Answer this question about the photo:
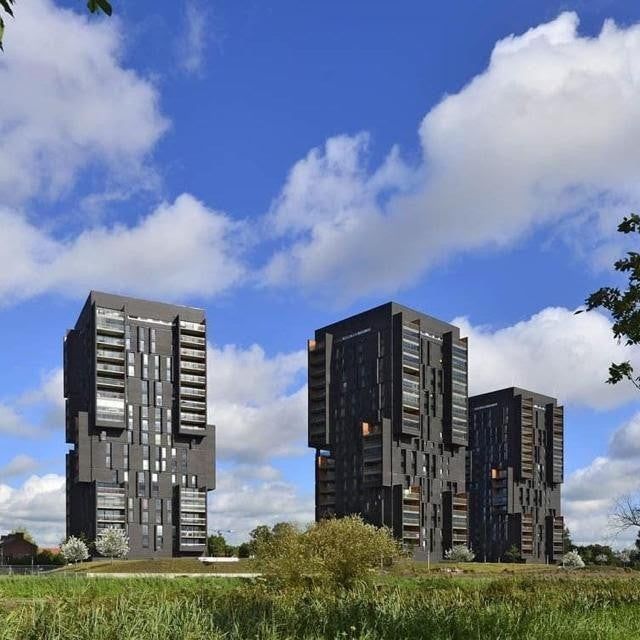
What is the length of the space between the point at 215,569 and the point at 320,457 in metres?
68.9

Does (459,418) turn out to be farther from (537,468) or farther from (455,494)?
(537,468)

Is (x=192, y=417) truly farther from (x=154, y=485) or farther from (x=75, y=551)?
(x=75, y=551)

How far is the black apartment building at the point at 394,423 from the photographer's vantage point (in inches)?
5236

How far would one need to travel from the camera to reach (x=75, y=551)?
11656 cm

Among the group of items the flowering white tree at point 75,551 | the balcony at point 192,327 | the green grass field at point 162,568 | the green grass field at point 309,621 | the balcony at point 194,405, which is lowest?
the flowering white tree at point 75,551

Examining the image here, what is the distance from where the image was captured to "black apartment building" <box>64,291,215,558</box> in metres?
126

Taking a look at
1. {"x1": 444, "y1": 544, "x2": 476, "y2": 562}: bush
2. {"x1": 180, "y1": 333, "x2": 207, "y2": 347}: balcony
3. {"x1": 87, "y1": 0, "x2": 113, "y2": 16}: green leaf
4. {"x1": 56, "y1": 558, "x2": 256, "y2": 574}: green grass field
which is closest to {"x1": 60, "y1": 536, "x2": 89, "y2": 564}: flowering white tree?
{"x1": 56, "y1": 558, "x2": 256, "y2": 574}: green grass field

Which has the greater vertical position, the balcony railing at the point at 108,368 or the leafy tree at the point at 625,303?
the balcony railing at the point at 108,368

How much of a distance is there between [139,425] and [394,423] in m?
40.5

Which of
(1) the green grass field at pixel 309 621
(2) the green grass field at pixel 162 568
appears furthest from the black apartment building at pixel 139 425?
(1) the green grass field at pixel 309 621

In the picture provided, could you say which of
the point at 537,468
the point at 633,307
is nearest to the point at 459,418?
the point at 537,468

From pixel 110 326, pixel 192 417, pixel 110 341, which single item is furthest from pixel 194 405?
pixel 110 326

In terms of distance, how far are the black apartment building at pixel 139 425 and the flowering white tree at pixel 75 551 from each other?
15.1 feet

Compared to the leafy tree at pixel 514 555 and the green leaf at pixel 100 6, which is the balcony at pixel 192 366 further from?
the green leaf at pixel 100 6
